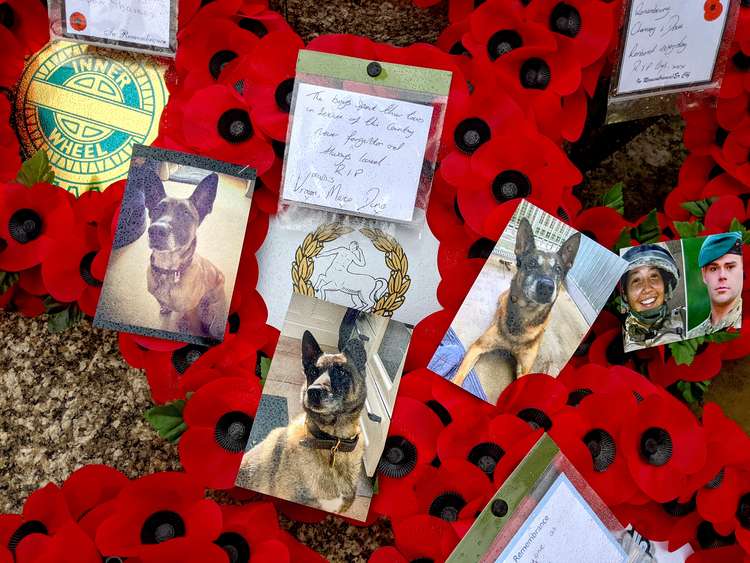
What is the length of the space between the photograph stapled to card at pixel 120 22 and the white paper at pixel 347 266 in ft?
0.93

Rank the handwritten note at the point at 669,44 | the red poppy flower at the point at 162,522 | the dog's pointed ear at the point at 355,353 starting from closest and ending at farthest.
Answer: the red poppy flower at the point at 162,522, the dog's pointed ear at the point at 355,353, the handwritten note at the point at 669,44

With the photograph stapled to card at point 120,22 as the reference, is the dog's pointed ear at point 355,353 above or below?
below

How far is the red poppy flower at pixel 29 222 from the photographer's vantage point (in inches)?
35.1

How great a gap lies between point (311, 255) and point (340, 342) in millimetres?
131

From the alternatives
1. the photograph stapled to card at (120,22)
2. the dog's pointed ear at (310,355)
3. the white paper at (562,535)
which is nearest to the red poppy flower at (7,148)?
the photograph stapled to card at (120,22)

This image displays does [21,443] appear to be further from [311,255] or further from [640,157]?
[640,157]

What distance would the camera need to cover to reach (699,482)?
0.87 m

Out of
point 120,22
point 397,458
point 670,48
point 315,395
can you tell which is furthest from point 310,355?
point 670,48

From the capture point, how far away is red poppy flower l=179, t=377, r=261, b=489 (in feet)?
2.75

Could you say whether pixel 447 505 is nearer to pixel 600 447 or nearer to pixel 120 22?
pixel 600 447

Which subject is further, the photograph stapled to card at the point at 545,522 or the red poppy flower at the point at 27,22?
the red poppy flower at the point at 27,22

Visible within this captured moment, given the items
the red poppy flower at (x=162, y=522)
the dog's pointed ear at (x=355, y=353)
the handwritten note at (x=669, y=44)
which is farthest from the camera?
the handwritten note at (x=669, y=44)

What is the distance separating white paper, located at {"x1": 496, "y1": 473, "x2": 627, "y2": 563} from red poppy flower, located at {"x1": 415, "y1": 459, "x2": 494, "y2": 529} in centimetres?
6

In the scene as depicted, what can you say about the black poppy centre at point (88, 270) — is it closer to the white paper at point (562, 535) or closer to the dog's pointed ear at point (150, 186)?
the dog's pointed ear at point (150, 186)
